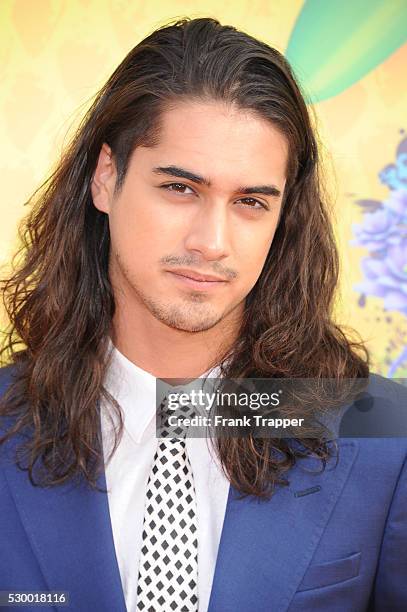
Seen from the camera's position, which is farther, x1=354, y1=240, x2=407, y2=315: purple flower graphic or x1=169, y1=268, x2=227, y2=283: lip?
x1=354, y1=240, x2=407, y2=315: purple flower graphic

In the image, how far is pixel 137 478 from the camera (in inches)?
81.0

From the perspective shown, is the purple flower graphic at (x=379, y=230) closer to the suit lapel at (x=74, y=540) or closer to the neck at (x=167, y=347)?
the neck at (x=167, y=347)

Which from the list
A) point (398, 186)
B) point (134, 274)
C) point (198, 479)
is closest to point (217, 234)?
point (134, 274)

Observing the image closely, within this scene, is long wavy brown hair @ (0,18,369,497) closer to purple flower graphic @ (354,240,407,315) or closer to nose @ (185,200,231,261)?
nose @ (185,200,231,261)

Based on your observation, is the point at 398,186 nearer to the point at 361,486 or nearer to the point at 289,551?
the point at 361,486

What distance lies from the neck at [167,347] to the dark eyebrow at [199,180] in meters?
0.36

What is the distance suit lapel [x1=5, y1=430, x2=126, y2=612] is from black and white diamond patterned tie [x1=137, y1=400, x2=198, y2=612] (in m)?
0.07

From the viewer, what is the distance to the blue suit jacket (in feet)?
6.31

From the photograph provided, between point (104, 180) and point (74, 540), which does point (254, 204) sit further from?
point (74, 540)

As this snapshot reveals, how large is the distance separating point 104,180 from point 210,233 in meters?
0.44

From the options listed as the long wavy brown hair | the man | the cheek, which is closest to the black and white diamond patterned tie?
the man

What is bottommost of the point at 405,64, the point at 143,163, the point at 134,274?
the point at 134,274

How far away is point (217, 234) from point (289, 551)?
2.34 feet

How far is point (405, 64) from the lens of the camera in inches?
111
